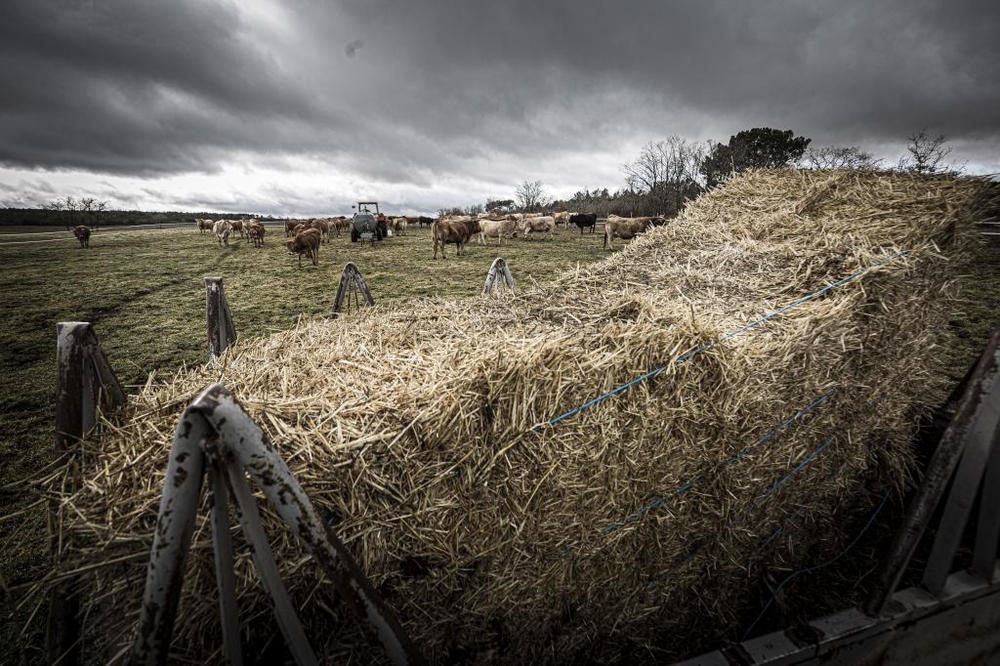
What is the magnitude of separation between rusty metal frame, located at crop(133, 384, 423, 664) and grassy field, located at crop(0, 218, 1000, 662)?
175 centimetres

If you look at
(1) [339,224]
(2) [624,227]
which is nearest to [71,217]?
(1) [339,224]

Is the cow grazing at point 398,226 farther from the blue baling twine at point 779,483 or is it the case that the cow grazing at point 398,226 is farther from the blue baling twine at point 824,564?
the blue baling twine at point 779,483

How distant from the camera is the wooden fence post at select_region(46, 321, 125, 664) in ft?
5.38

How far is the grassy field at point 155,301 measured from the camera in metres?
4.64

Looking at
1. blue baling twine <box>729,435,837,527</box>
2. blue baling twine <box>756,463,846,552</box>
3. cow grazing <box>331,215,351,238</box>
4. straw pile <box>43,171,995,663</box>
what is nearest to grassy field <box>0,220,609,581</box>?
straw pile <box>43,171,995,663</box>

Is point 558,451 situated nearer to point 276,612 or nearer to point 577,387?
point 577,387

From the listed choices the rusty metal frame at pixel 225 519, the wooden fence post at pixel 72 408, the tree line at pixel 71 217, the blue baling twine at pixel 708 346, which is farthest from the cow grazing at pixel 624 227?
the tree line at pixel 71 217

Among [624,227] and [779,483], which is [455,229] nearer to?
[624,227]

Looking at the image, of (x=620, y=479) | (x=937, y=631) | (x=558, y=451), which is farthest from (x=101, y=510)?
(x=937, y=631)

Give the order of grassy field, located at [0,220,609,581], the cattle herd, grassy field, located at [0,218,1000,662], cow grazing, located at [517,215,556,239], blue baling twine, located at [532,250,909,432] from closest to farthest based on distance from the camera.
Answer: blue baling twine, located at [532,250,909,432] → grassy field, located at [0,218,1000,662] → grassy field, located at [0,220,609,581] → the cattle herd → cow grazing, located at [517,215,556,239]

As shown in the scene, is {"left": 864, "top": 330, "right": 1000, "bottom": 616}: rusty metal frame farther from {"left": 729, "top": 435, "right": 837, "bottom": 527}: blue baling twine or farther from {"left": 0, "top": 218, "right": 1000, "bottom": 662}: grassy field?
{"left": 0, "top": 218, "right": 1000, "bottom": 662}: grassy field

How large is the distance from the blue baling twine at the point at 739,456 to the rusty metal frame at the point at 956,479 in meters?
0.56

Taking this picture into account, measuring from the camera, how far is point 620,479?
201cm

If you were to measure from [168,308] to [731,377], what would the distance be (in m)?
14.4
